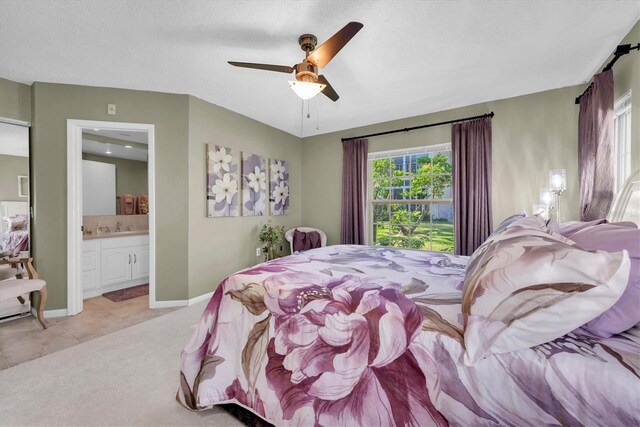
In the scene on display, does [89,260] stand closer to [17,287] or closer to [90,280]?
[90,280]

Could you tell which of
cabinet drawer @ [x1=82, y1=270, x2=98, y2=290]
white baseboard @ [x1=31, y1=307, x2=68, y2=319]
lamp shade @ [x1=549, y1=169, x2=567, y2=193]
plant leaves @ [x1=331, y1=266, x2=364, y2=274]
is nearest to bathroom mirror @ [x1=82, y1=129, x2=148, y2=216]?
cabinet drawer @ [x1=82, y1=270, x2=98, y2=290]

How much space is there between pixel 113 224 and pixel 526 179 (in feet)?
20.8

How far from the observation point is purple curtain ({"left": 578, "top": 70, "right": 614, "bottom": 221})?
2066 mm

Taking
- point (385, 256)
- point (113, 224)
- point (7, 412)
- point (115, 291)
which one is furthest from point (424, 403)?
point (113, 224)

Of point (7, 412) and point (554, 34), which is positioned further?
point (554, 34)

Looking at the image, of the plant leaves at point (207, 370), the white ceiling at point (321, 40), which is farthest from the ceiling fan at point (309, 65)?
the plant leaves at point (207, 370)

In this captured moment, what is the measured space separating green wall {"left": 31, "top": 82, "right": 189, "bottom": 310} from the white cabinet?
0.65 m

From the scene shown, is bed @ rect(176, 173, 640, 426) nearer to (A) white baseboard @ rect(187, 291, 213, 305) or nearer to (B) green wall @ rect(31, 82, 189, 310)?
(A) white baseboard @ rect(187, 291, 213, 305)

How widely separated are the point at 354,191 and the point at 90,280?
401 centimetres

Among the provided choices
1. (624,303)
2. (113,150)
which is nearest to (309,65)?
(624,303)

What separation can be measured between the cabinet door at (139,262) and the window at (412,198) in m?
3.73

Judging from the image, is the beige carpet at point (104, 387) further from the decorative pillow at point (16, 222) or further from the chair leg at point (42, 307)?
the decorative pillow at point (16, 222)

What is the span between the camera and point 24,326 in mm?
2652

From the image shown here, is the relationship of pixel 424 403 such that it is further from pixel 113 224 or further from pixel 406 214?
pixel 113 224
